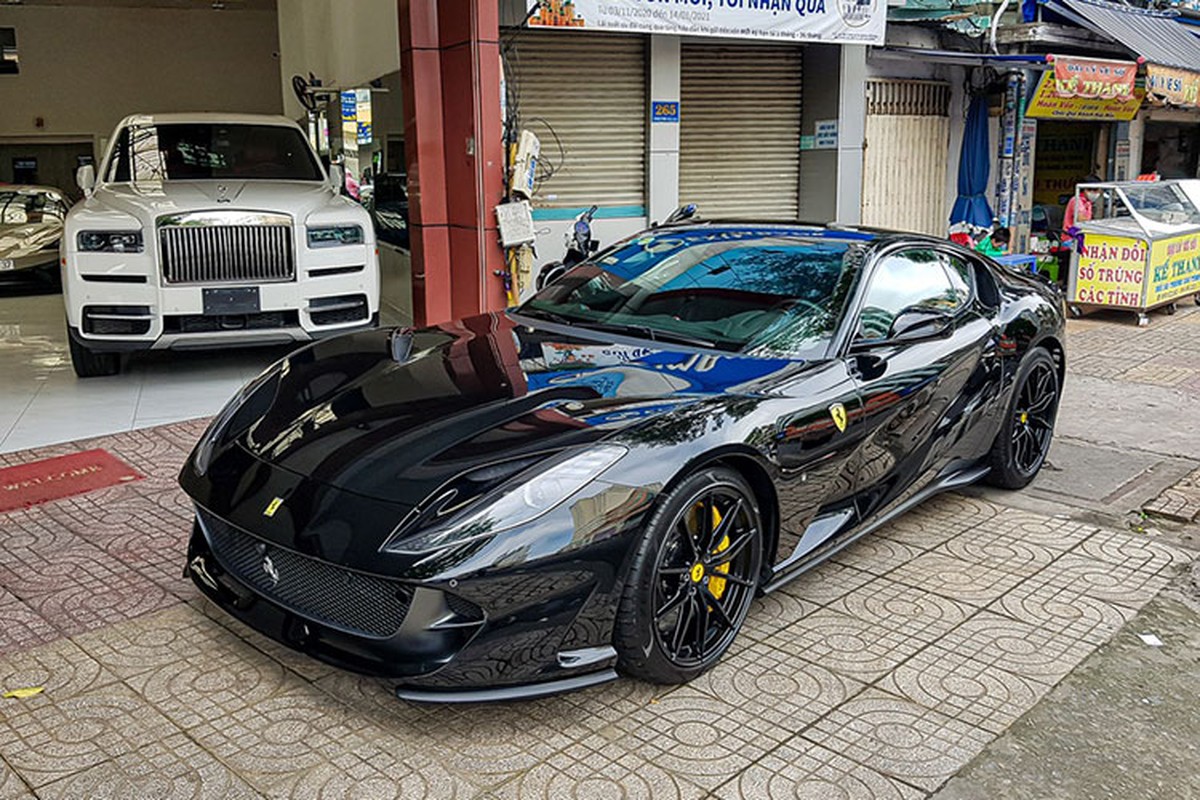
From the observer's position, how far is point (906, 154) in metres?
12.6

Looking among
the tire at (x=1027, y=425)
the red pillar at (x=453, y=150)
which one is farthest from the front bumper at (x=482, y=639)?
the red pillar at (x=453, y=150)

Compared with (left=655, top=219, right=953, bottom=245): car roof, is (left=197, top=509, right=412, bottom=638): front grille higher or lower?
lower

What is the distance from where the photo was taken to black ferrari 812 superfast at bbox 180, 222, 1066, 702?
9.66ft

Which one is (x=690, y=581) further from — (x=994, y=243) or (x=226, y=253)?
(x=994, y=243)

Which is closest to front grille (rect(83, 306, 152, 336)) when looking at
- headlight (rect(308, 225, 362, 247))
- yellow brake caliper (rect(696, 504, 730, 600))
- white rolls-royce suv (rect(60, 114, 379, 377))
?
white rolls-royce suv (rect(60, 114, 379, 377))

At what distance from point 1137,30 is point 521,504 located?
14.1 metres

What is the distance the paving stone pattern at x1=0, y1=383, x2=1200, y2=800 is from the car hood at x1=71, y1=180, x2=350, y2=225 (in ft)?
10.5

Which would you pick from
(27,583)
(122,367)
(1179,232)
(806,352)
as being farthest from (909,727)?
(1179,232)

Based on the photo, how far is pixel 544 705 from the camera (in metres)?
3.28

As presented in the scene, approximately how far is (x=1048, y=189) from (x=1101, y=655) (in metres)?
14.8

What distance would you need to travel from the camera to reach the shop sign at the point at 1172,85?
13.0 meters

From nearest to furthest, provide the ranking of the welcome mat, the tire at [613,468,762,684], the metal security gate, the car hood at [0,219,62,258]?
the tire at [613,468,762,684] < the welcome mat < the car hood at [0,219,62,258] < the metal security gate

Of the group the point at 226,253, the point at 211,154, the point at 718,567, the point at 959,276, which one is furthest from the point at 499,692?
the point at 211,154

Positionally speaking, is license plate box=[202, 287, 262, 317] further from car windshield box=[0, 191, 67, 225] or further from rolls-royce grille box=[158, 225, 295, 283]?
car windshield box=[0, 191, 67, 225]
